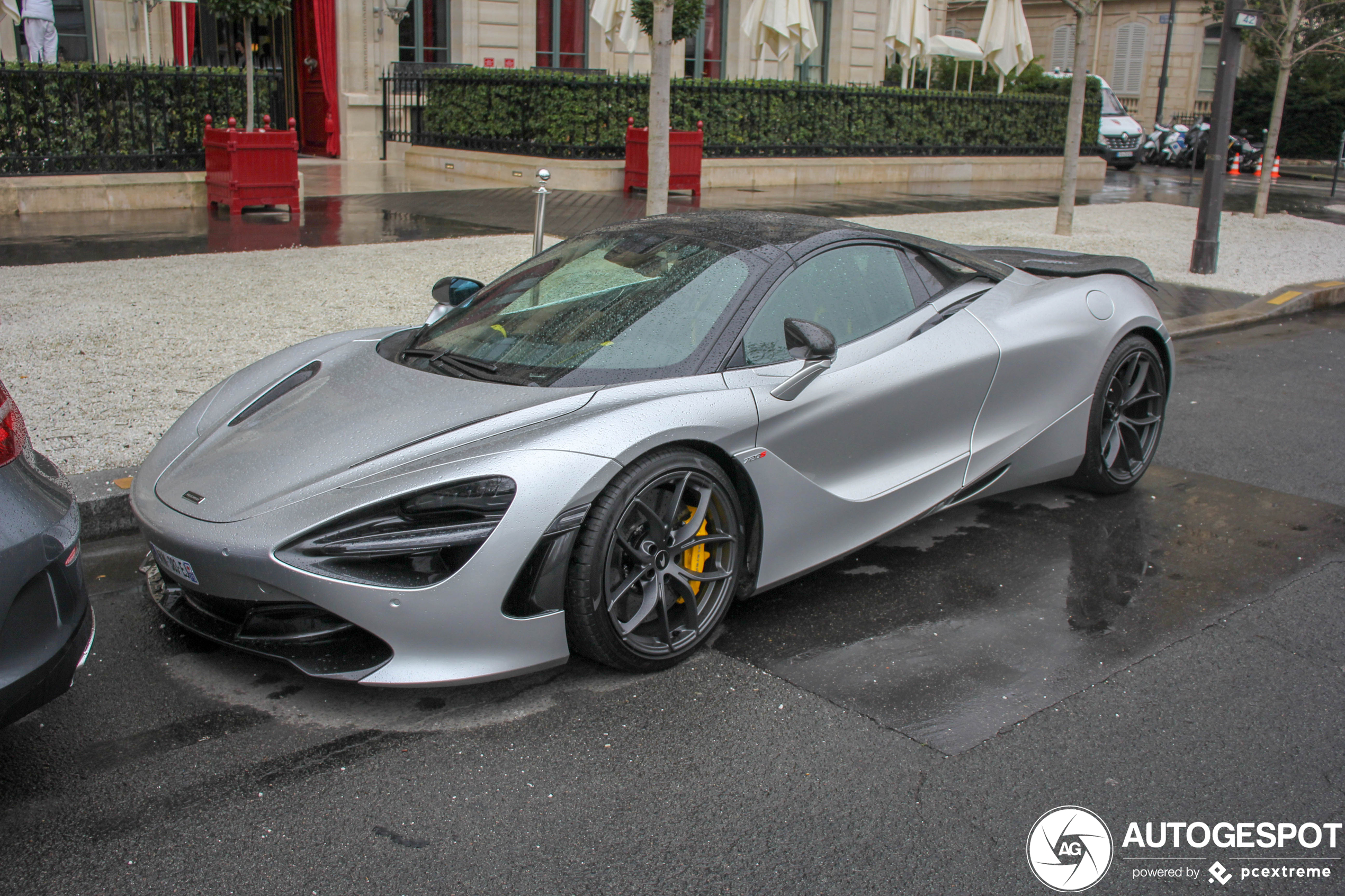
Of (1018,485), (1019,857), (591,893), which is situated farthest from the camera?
(1018,485)

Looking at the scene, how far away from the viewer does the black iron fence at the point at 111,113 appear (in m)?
12.3

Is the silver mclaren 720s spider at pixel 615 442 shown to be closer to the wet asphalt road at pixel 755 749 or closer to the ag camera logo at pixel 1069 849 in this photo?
the wet asphalt road at pixel 755 749

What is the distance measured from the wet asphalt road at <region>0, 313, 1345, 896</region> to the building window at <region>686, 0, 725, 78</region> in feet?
74.9

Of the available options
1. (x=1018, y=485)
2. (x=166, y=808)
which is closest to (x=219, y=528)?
(x=166, y=808)

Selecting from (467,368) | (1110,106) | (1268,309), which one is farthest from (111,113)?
(1110,106)

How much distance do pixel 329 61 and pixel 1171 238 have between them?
577 inches

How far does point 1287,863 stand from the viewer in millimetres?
2729

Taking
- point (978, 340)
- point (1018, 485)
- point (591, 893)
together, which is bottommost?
point (591, 893)

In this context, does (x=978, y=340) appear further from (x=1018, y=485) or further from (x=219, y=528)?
(x=219, y=528)

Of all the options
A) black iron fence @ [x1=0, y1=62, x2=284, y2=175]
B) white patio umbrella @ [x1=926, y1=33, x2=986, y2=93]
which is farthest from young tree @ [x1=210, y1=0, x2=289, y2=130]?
white patio umbrella @ [x1=926, y1=33, x2=986, y2=93]

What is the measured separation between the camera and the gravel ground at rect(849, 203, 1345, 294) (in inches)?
459

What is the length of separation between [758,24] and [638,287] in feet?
54.8

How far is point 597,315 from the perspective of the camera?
396 centimetres

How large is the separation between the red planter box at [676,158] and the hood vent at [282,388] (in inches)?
487
